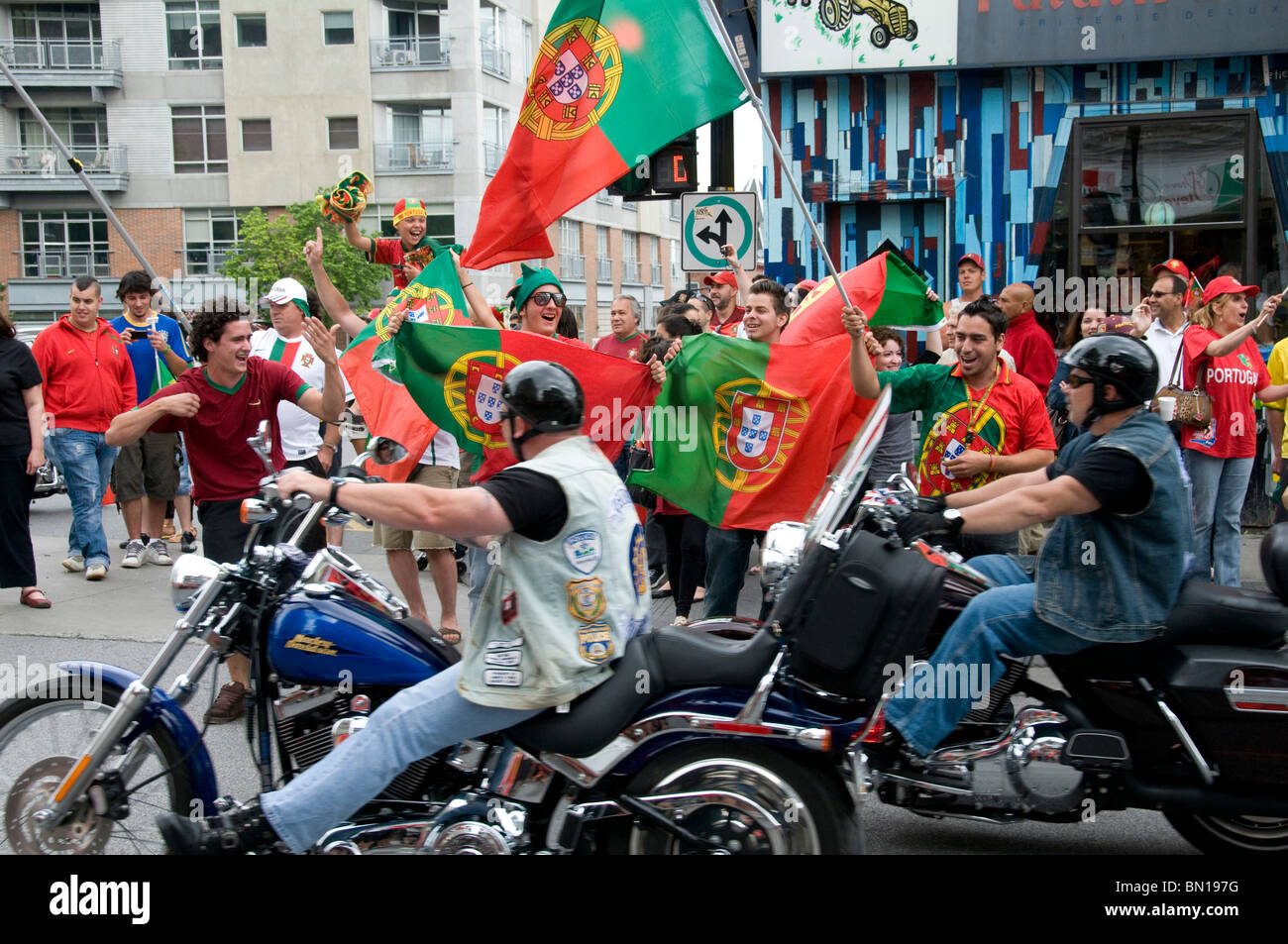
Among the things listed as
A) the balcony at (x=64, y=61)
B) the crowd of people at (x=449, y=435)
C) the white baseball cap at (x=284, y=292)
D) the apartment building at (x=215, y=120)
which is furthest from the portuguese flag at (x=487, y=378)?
the balcony at (x=64, y=61)

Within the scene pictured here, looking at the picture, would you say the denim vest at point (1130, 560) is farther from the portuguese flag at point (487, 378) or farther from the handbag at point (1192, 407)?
the handbag at point (1192, 407)

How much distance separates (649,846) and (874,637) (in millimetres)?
920

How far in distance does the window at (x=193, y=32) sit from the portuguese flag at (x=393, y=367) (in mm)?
43891

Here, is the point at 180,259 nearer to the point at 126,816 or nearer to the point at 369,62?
the point at 369,62

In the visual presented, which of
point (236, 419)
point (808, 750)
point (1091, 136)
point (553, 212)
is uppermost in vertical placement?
point (1091, 136)

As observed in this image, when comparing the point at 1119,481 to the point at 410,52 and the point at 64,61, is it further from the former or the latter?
the point at 64,61

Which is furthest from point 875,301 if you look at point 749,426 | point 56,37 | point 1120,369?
point 56,37

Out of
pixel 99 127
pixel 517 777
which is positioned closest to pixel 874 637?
pixel 517 777

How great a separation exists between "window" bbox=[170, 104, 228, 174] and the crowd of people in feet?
129

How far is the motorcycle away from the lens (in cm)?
356

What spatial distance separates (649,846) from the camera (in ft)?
11.8

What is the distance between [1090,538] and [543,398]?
187cm

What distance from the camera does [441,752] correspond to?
3699 millimetres

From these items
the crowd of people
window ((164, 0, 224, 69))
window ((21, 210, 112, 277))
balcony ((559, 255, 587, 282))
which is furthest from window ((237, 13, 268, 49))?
the crowd of people
